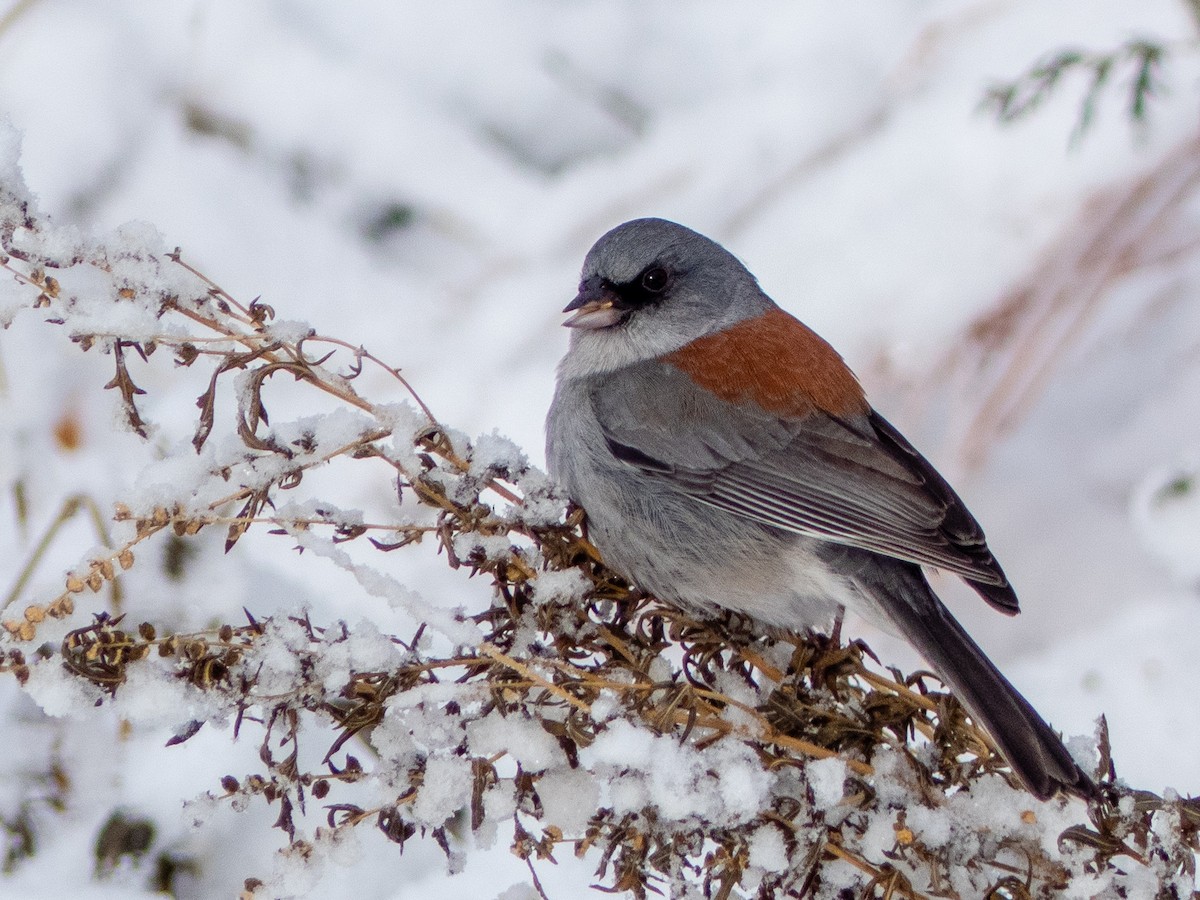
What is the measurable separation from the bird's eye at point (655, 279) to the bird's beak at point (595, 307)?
93 millimetres

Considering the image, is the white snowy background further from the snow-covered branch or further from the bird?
the snow-covered branch

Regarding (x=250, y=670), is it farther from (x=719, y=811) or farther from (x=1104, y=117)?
(x=1104, y=117)

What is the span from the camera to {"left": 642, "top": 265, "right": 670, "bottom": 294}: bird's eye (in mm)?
2967

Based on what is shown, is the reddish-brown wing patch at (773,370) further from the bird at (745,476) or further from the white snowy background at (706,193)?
the white snowy background at (706,193)

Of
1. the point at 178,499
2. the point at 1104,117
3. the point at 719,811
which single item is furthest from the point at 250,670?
the point at 1104,117

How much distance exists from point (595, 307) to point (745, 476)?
0.58 metres

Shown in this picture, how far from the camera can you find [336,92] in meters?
4.46

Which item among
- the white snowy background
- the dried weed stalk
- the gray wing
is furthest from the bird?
the white snowy background

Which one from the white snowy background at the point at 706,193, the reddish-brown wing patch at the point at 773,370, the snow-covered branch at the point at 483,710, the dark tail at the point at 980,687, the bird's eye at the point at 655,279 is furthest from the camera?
the white snowy background at the point at 706,193

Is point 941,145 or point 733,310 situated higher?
point 941,145

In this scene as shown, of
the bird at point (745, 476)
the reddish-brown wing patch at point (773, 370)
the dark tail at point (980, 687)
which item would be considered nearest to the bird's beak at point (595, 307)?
the bird at point (745, 476)

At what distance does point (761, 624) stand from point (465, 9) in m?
3.18

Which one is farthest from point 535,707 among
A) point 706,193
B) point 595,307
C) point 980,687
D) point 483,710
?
point 706,193

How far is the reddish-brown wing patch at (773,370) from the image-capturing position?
8.76 ft
